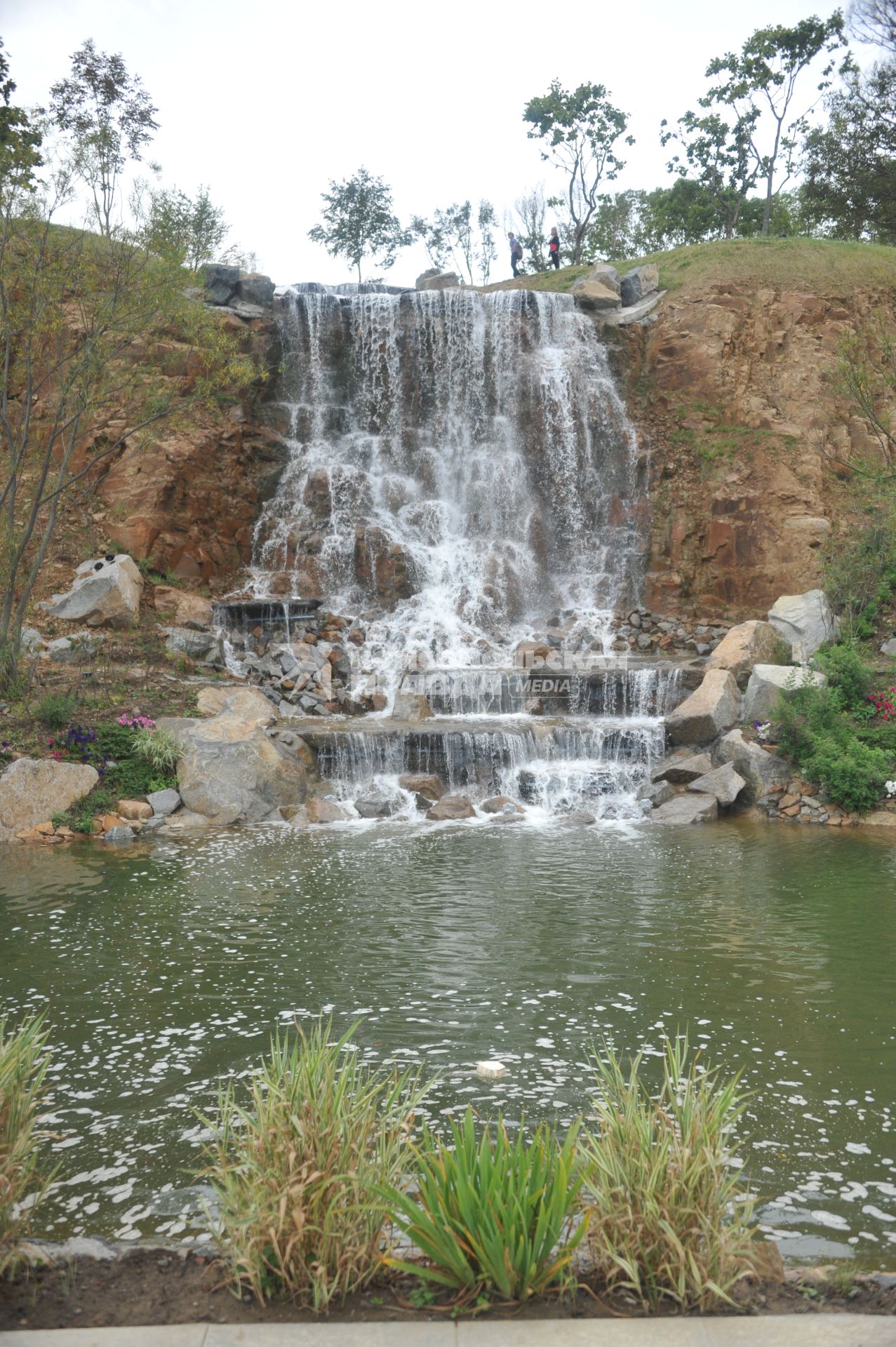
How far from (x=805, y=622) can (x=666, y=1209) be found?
15.6m

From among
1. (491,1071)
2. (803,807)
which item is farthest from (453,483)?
(491,1071)

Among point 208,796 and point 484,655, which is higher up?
point 484,655

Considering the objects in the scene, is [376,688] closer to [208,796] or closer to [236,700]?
[236,700]

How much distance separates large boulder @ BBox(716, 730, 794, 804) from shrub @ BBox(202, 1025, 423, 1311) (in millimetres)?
11273

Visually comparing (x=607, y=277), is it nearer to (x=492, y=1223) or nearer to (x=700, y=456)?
(x=700, y=456)

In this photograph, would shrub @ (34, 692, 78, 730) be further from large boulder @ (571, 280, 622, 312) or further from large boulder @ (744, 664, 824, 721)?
large boulder @ (571, 280, 622, 312)

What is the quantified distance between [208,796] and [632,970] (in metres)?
7.60

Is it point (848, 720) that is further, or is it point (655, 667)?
point (655, 667)

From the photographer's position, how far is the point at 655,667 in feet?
55.8

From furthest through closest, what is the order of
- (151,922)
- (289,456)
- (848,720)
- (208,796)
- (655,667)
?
(289,456) < (655,667) < (848,720) < (208,796) < (151,922)

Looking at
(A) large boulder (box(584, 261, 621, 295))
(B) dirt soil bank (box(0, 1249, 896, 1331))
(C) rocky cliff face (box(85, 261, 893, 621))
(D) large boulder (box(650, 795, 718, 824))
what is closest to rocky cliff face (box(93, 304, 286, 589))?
(C) rocky cliff face (box(85, 261, 893, 621))

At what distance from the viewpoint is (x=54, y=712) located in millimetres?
13789

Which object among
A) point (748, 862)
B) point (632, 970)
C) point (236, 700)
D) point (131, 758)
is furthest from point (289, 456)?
point (632, 970)

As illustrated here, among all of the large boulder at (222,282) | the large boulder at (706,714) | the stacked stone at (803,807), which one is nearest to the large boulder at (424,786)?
the large boulder at (706,714)
